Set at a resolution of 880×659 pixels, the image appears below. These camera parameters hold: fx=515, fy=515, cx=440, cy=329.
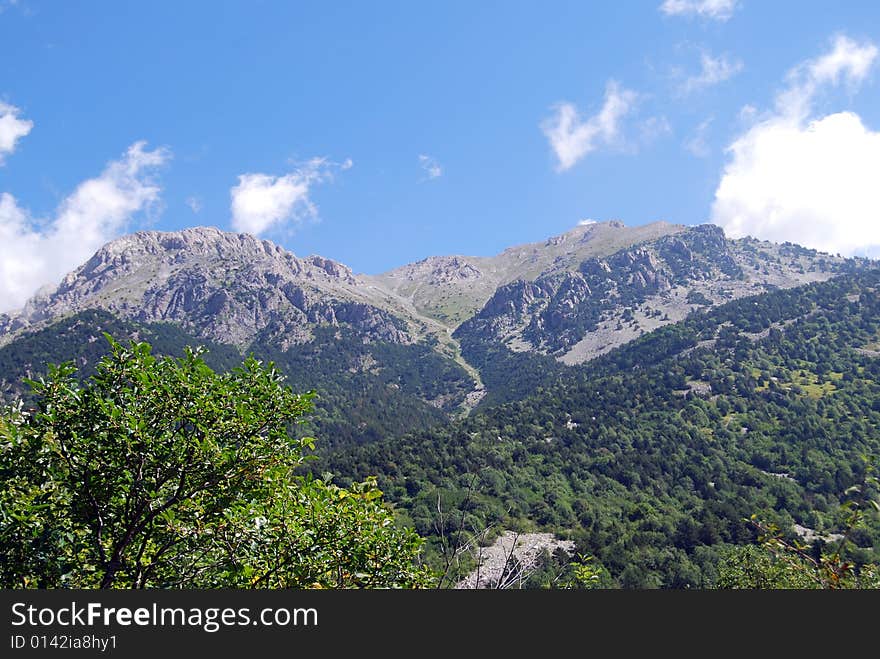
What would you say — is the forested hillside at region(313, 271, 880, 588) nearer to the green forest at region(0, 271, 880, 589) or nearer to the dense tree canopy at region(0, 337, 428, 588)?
the green forest at region(0, 271, 880, 589)

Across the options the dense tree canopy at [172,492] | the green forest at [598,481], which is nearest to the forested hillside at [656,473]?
the green forest at [598,481]

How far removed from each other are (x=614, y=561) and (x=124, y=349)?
10934 centimetres

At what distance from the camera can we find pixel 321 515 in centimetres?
938

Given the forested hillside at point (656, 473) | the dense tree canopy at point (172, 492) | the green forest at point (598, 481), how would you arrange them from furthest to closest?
the forested hillside at point (656, 473), the green forest at point (598, 481), the dense tree canopy at point (172, 492)

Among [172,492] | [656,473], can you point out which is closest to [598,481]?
[656,473]

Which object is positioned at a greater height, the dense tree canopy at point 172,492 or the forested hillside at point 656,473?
the forested hillside at point 656,473

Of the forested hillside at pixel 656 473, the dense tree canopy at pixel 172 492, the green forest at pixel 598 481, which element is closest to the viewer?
the dense tree canopy at pixel 172 492

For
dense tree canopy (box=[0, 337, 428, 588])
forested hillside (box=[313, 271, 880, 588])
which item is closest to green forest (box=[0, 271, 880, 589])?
dense tree canopy (box=[0, 337, 428, 588])

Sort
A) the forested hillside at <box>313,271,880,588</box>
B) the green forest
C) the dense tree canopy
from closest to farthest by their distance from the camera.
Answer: the dense tree canopy, the green forest, the forested hillside at <box>313,271,880,588</box>

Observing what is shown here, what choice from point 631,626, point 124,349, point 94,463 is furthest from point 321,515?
point 631,626

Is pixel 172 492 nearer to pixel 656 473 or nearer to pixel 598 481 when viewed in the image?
pixel 598 481

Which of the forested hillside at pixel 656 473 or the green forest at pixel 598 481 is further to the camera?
the forested hillside at pixel 656 473

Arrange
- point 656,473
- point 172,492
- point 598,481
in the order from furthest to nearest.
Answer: point 656,473
point 598,481
point 172,492

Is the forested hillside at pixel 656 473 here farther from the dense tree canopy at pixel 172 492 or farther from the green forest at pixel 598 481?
the dense tree canopy at pixel 172 492
